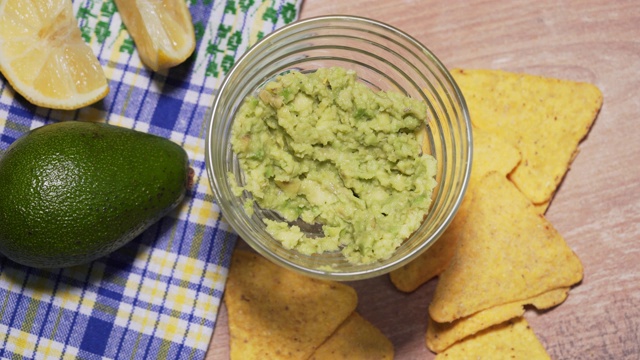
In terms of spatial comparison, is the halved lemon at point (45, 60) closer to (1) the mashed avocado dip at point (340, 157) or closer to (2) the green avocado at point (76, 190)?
(2) the green avocado at point (76, 190)

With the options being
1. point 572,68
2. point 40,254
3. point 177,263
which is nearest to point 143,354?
point 177,263

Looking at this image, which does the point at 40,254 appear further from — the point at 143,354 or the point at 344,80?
the point at 344,80

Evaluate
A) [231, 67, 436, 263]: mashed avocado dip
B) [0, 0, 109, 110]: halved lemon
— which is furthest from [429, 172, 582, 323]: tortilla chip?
[0, 0, 109, 110]: halved lemon

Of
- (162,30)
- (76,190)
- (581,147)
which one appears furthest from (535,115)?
(76,190)

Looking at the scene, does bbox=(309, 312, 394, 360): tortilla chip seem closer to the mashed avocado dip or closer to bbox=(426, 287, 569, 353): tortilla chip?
bbox=(426, 287, 569, 353): tortilla chip

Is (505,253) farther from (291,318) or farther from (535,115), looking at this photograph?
(291,318)

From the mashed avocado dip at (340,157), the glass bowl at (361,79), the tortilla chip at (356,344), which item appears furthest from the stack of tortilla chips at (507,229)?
the mashed avocado dip at (340,157)
